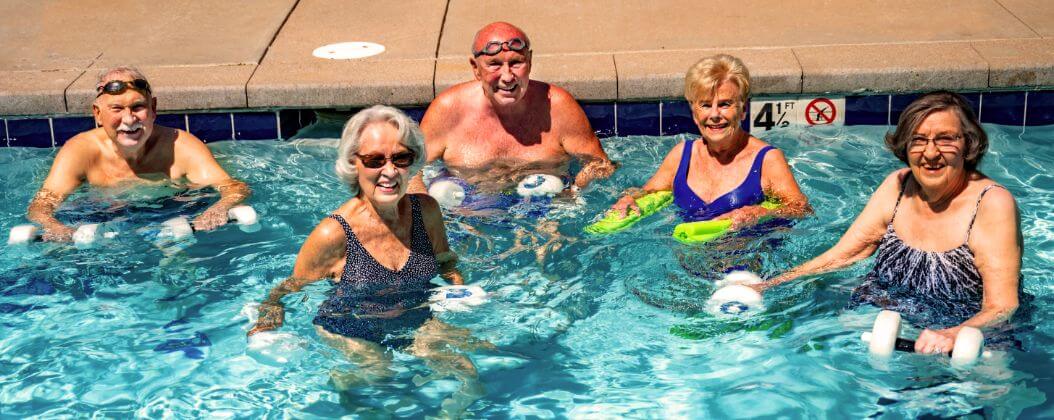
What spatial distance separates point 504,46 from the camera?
589 cm

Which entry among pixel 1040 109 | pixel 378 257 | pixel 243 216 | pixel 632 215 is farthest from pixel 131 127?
pixel 1040 109

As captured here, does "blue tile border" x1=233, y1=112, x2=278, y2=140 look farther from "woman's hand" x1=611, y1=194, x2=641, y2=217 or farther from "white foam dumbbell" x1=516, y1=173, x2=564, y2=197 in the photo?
"woman's hand" x1=611, y1=194, x2=641, y2=217

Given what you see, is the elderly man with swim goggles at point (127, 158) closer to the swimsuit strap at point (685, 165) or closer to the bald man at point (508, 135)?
the bald man at point (508, 135)

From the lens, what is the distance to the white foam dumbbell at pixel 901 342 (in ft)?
12.3

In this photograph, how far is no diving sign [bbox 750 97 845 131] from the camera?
22.4 feet

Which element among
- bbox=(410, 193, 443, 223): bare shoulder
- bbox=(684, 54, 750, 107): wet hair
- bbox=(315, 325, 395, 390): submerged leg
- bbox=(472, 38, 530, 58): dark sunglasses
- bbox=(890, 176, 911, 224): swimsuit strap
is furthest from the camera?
bbox=(472, 38, 530, 58): dark sunglasses

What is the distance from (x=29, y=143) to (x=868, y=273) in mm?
4976

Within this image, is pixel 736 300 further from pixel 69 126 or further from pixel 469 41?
pixel 69 126

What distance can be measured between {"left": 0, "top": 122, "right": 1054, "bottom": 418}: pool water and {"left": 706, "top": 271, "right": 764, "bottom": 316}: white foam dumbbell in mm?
53

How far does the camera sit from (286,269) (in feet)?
18.0

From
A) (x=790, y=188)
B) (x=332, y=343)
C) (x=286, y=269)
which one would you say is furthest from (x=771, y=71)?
(x=332, y=343)

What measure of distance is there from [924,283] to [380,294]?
2033mm

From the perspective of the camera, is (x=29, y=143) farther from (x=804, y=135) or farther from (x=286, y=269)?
(x=804, y=135)

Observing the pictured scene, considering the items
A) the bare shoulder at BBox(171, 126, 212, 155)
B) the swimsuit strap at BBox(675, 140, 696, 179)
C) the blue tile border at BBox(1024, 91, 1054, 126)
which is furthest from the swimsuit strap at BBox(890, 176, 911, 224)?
the bare shoulder at BBox(171, 126, 212, 155)
